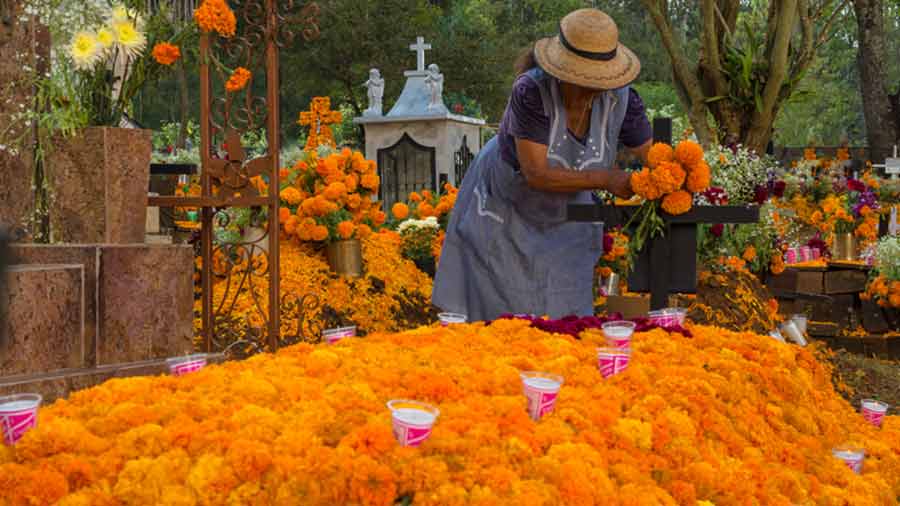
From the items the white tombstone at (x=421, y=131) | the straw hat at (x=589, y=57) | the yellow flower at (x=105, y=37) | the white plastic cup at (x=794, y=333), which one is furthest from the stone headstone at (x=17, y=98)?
the white tombstone at (x=421, y=131)

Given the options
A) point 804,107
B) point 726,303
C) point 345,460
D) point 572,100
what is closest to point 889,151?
point 726,303

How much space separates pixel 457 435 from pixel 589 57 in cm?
203

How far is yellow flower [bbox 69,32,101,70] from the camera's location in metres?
3.66

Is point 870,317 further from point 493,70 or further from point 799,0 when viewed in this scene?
point 493,70

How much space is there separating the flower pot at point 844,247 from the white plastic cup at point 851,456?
6.80m

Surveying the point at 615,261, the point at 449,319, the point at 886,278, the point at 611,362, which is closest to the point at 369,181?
the point at 615,261

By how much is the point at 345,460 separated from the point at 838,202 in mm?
9027

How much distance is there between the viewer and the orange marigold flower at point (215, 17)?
432 cm

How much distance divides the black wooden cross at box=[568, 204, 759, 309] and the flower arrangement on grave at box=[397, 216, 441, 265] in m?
3.93

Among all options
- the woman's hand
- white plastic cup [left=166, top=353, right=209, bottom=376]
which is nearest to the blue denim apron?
the woman's hand

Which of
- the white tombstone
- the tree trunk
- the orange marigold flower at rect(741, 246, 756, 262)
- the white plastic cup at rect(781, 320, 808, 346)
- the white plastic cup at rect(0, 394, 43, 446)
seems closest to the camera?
the white plastic cup at rect(0, 394, 43, 446)

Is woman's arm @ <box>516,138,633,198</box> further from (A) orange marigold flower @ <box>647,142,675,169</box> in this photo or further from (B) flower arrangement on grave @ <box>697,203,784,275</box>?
(B) flower arrangement on grave @ <box>697,203,784,275</box>

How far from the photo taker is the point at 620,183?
11.6ft

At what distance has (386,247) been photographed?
25.2ft
